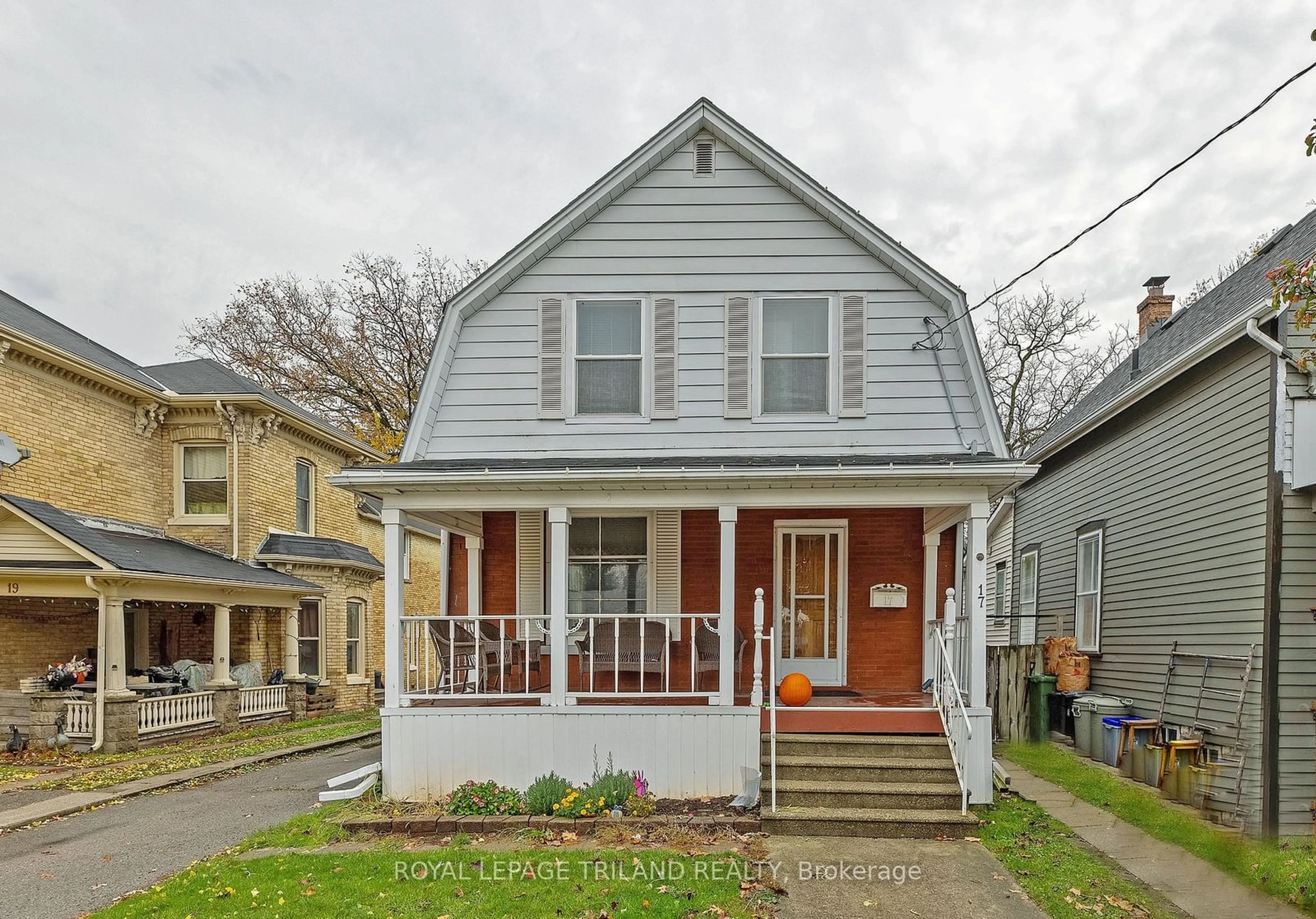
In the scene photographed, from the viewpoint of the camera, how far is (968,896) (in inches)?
218

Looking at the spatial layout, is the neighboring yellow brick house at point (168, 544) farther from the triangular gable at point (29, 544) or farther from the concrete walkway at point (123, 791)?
the concrete walkway at point (123, 791)

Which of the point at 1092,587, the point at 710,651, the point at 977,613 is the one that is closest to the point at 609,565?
the point at 710,651

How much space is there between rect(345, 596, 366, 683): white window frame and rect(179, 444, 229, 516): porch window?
3817 millimetres

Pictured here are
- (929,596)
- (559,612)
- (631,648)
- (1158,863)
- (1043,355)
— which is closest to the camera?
(1158,863)

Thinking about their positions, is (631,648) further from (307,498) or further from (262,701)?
(307,498)

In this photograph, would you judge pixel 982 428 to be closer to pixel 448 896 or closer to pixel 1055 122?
pixel 1055 122

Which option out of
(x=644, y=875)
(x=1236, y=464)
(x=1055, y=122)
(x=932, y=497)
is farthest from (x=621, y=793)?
(x=1055, y=122)

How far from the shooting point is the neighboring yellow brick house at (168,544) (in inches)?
482

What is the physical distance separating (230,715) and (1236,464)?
1559 centimetres

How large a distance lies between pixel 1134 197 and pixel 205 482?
16.3m

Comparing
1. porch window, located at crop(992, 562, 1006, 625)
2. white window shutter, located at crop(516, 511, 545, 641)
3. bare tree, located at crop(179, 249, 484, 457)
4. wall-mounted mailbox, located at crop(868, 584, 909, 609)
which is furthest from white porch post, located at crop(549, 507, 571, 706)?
bare tree, located at crop(179, 249, 484, 457)

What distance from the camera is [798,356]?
9.16 meters

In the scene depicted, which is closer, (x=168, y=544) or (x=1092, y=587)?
(x=1092, y=587)

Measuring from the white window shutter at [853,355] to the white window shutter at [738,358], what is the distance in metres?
1.06
